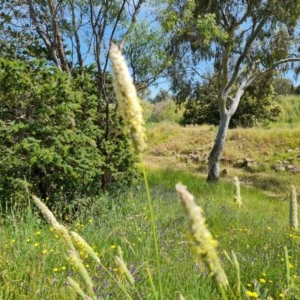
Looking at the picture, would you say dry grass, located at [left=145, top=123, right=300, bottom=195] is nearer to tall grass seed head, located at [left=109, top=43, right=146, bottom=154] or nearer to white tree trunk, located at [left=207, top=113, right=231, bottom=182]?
white tree trunk, located at [left=207, top=113, right=231, bottom=182]

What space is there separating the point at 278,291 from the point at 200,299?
0.86m

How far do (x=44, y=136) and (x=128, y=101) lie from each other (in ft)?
18.6

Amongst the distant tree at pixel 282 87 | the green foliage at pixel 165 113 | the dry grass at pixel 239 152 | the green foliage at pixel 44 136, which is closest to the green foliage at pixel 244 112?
the distant tree at pixel 282 87

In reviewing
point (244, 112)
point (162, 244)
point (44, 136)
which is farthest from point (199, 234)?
point (244, 112)

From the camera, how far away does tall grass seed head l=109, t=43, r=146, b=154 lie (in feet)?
3.06

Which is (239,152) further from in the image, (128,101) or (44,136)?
(128,101)

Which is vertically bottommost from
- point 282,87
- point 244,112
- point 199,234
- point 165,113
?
point 199,234

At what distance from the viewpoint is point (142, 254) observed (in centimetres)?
362

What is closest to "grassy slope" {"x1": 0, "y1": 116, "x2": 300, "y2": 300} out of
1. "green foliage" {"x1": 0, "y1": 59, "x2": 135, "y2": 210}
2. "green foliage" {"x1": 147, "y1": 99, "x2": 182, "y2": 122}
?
"green foliage" {"x1": 0, "y1": 59, "x2": 135, "y2": 210}

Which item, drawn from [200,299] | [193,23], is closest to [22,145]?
[200,299]

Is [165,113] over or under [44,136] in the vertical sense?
over

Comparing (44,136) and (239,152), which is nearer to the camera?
(44,136)

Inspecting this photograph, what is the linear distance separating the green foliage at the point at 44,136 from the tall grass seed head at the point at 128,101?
5.09 m

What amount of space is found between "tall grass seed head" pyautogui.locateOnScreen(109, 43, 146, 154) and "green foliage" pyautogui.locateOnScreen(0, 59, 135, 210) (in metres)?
5.09
